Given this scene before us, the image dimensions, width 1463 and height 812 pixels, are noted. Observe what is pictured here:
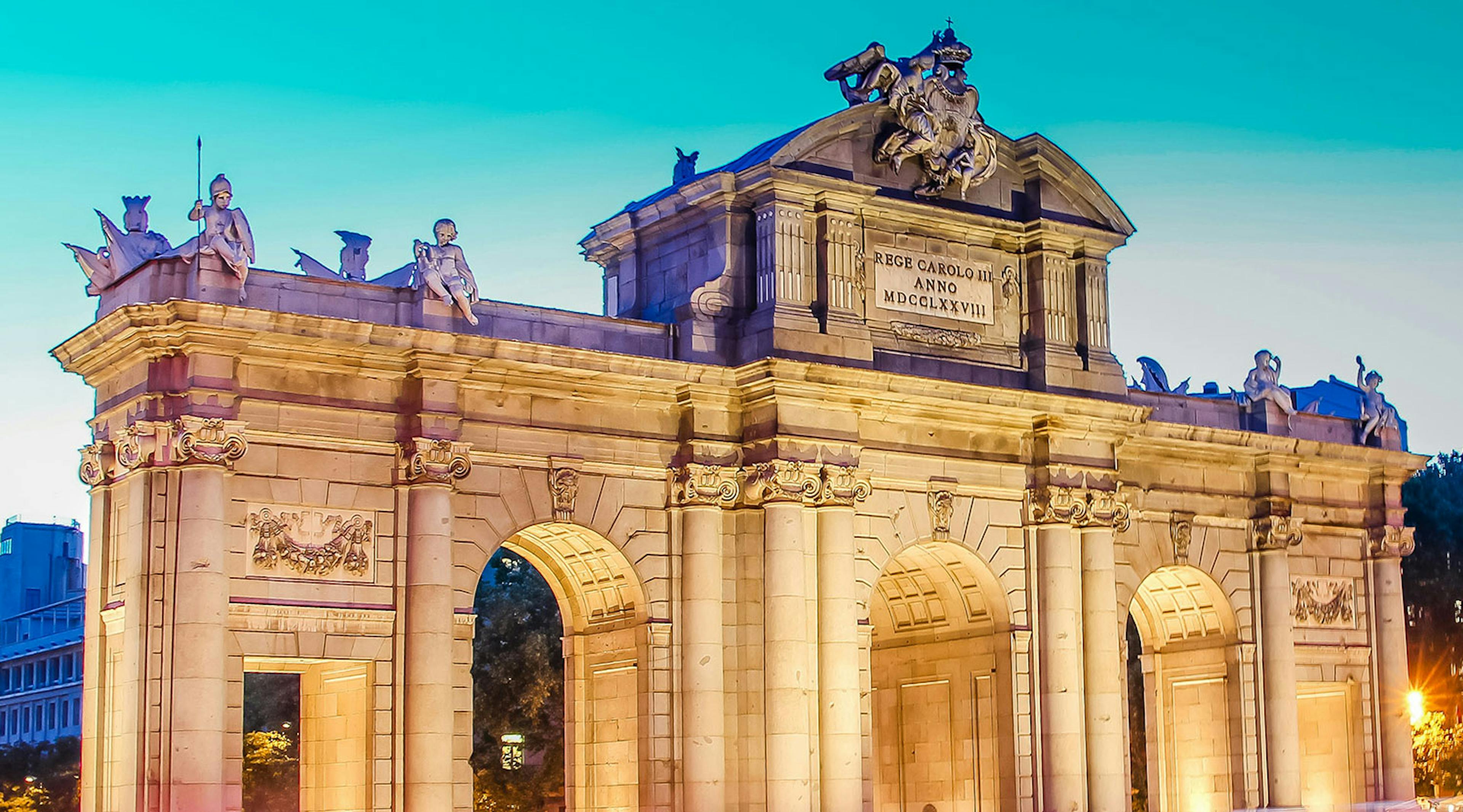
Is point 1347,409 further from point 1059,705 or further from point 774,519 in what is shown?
point 774,519

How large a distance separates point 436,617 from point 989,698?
11759 millimetres

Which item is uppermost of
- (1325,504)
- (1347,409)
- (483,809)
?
(1347,409)

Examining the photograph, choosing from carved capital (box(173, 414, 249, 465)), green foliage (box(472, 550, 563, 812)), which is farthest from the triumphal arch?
green foliage (box(472, 550, 563, 812))

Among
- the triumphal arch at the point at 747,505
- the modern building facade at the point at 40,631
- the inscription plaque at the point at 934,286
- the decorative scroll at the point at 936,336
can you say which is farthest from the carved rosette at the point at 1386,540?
the modern building facade at the point at 40,631

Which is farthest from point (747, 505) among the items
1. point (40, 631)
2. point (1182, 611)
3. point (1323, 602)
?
point (40, 631)

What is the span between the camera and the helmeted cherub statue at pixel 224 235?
31969 millimetres

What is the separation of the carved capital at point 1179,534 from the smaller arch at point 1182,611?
0.24 meters

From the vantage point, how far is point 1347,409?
63.0 metres

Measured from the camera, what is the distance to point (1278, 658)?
43906 millimetres

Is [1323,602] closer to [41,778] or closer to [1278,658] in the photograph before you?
[1278,658]

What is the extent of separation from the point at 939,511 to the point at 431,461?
10008 millimetres

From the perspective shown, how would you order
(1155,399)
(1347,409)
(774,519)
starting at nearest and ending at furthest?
(774,519)
(1155,399)
(1347,409)

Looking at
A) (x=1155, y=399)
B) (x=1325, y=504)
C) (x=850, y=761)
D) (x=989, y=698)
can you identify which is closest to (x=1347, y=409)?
(x=1325, y=504)

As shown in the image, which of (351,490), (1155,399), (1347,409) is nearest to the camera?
(351,490)
